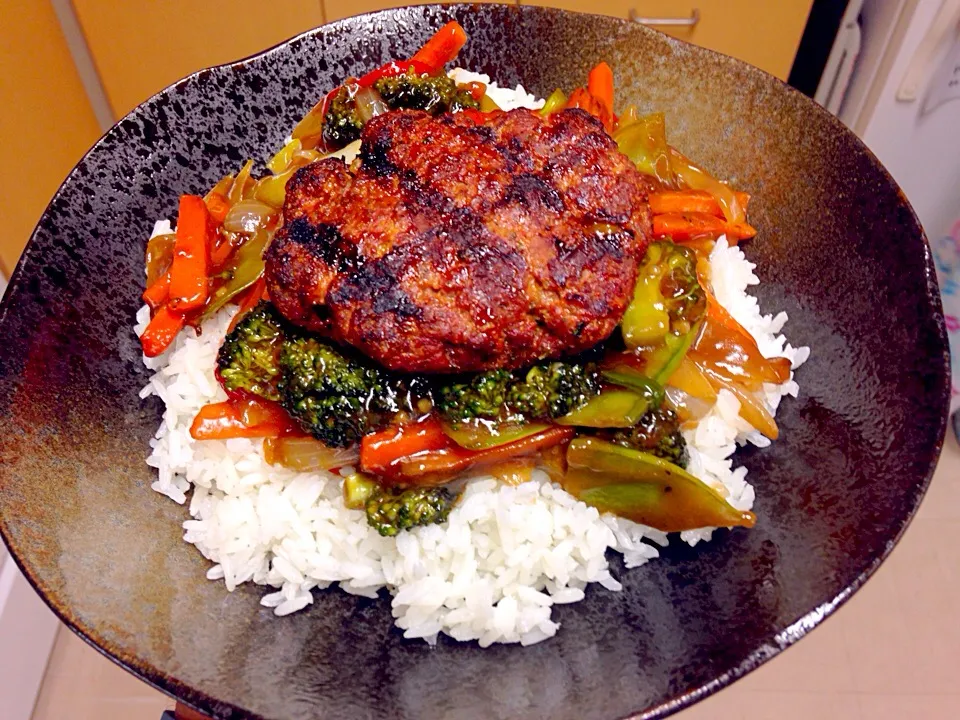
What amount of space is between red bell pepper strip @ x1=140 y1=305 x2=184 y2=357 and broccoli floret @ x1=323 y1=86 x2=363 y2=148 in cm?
96

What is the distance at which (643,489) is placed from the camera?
243cm

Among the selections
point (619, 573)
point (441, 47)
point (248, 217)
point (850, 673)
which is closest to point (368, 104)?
point (441, 47)

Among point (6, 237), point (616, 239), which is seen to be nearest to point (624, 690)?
point (616, 239)

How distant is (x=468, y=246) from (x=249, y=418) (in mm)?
1004

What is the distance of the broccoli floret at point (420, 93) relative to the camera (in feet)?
10.1

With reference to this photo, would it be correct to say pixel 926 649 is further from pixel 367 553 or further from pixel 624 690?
pixel 367 553

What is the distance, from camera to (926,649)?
14.3 ft

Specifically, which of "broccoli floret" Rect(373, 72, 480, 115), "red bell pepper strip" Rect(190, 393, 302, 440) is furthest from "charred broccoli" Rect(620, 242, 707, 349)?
"red bell pepper strip" Rect(190, 393, 302, 440)

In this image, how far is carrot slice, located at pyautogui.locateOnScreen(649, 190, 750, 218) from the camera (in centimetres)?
297

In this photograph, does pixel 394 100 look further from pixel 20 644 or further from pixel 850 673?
pixel 850 673

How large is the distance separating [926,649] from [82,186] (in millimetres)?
4935

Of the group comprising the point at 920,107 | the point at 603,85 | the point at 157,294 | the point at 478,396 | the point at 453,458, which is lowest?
the point at 920,107

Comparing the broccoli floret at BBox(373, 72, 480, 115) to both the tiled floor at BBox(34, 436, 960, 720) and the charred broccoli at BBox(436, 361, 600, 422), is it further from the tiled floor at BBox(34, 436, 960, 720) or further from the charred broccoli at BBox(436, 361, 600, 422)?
the tiled floor at BBox(34, 436, 960, 720)

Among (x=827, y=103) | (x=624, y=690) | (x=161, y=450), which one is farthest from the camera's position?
(x=827, y=103)
